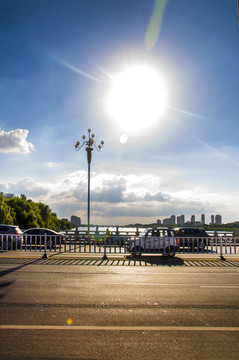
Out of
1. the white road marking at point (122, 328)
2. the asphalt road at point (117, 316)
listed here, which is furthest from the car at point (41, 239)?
the white road marking at point (122, 328)

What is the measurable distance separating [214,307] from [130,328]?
2394 mm

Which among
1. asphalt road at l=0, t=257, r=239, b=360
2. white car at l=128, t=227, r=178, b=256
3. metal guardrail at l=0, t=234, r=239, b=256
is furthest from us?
white car at l=128, t=227, r=178, b=256

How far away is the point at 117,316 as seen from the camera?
18.6ft

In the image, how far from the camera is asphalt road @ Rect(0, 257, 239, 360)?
4156 mm

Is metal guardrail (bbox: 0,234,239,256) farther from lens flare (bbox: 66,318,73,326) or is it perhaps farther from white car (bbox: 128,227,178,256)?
lens flare (bbox: 66,318,73,326)

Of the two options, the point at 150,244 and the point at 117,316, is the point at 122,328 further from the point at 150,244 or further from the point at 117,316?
the point at 150,244

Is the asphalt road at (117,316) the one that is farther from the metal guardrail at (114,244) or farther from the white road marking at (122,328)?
the metal guardrail at (114,244)

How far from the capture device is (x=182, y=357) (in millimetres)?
3947

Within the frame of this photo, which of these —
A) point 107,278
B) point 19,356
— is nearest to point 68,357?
point 19,356

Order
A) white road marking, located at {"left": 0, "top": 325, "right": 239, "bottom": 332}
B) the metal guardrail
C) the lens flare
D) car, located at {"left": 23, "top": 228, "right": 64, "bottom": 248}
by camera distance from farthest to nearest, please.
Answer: the metal guardrail → car, located at {"left": 23, "top": 228, "right": 64, "bottom": 248} → the lens flare → white road marking, located at {"left": 0, "top": 325, "right": 239, "bottom": 332}

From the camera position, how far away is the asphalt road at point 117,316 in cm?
416

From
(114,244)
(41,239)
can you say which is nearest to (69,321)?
(114,244)

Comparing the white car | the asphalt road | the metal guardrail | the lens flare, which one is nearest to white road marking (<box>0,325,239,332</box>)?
the asphalt road

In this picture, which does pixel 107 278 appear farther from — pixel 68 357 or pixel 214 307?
pixel 68 357
